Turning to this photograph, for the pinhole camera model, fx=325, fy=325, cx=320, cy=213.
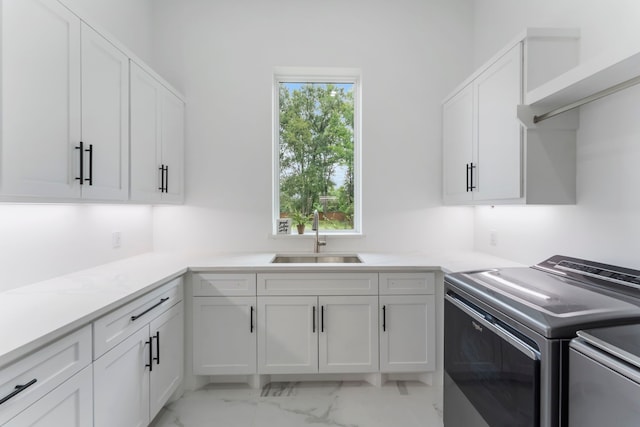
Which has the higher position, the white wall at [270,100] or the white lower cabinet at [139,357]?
the white wall at [270,100]

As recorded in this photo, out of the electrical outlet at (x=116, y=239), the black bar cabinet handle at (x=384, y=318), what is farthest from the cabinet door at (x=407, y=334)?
the electrical outlet at (x=116, y=239)

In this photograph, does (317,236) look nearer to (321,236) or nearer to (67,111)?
(321,236)

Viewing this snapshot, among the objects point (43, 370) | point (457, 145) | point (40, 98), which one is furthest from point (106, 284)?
point (457, 145)

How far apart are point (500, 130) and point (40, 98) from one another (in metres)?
2.29

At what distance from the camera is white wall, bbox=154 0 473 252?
2799mm

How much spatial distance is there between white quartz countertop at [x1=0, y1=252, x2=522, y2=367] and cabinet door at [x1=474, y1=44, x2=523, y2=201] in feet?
1.81

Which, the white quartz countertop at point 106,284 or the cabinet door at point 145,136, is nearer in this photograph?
the white quartz countertop at point 106,284

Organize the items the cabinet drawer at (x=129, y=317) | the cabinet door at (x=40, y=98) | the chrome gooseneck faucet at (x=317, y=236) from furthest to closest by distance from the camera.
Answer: the chrome gooseneck faucet at (x=317, y=236), the cabinet drawer at (x=129, y=317), the cabinet door at (x=40, y=98)

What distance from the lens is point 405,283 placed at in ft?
7.35

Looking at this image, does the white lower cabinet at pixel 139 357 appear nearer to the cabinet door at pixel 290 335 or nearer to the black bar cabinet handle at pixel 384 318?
the cabinet door at pixel 290 335

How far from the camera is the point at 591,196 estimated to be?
1.67 m

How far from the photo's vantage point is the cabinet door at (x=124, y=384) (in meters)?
1.33

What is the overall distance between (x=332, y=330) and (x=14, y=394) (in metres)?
1.65

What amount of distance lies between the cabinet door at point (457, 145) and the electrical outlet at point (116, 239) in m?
2.52
